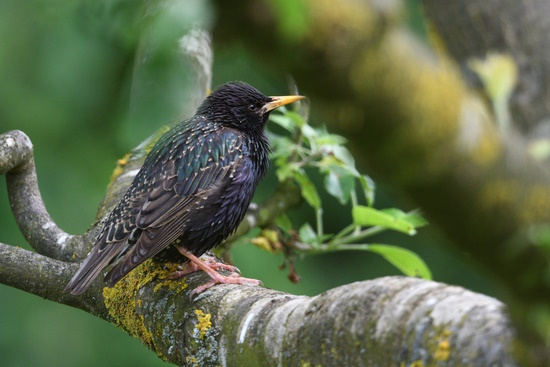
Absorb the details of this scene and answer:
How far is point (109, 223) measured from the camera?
10.2 feet

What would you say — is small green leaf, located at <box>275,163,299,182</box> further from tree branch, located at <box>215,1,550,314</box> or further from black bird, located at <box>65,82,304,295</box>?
tree branch, located at <box>215,1,550,314</box>

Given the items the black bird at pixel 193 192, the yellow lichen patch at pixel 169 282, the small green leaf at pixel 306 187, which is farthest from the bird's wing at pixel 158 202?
the small green leaf at pixel 306 187

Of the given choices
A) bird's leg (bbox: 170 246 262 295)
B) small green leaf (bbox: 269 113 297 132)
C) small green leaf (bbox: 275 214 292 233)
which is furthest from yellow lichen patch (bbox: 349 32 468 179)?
small green leaf (bbox: 275 214 292 233)

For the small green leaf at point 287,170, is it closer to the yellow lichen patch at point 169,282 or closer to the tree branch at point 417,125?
the yellow lichen patch at point 169,282

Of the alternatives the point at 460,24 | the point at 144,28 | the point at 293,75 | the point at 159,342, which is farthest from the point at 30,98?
the point at 460,24

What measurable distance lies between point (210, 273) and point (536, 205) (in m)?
2.18

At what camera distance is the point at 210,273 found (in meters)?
2.84

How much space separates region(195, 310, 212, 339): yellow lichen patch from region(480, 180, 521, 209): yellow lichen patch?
1.63 metres

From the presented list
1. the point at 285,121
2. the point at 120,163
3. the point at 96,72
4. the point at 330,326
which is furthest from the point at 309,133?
the point at 96,72

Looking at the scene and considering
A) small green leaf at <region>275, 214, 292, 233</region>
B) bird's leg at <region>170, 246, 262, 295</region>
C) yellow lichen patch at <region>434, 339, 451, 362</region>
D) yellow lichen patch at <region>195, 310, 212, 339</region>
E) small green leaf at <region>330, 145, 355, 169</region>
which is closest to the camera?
yellow lichen patch at <region>434, 339, 451, 362</region>

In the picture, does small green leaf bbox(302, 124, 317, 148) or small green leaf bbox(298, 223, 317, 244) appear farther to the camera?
small green leaf bbox(298, 223, 317, 244)

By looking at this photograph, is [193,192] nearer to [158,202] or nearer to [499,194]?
[158,202]

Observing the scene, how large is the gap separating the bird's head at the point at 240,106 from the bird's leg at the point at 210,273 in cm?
72

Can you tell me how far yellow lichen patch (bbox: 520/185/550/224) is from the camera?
73 cm
